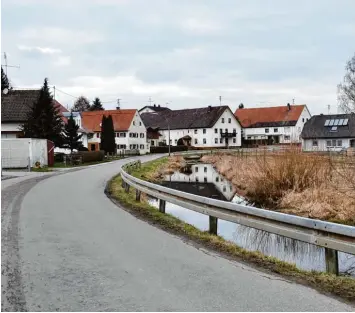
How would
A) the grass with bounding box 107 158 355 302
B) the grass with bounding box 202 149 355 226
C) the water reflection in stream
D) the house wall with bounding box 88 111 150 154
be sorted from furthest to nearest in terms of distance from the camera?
the house wall with bounding box 88 111 150 154, the grass with bounding box 202 149 355 226, the water reflection in stream, the grass with bounding box 107 158 355 302

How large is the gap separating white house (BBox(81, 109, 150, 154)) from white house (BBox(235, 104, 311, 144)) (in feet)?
83.0

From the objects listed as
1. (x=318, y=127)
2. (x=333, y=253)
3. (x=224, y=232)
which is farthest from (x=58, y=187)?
(x=318, y=127)

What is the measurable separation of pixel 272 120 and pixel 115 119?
36.7 meters

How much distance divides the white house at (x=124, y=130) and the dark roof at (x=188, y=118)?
12343mm

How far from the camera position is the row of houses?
241 ft

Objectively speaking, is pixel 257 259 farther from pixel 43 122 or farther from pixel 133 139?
pixel 133 139

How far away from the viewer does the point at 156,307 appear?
15.6 feet

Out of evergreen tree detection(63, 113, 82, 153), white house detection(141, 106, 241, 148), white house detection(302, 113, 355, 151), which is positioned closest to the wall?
evergreen tree detection(63, 113, 82, 153)

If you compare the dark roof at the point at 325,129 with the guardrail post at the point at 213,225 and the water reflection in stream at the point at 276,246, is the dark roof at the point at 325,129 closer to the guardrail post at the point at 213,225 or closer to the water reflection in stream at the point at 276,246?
the water reflection in stream at the point at 276,246

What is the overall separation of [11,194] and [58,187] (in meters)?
2.99

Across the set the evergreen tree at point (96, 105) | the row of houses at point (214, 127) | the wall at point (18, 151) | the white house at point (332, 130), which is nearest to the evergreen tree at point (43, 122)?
the wall at point (18, 151)

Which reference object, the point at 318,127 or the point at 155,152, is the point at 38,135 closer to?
the point at 155,152

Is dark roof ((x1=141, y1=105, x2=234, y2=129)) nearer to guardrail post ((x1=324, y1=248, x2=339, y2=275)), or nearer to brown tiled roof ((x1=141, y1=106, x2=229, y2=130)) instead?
brown tiled roof ((x1=141, y1=106, x2=229, y2=130))

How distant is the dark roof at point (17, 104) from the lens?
4648 centimetres
